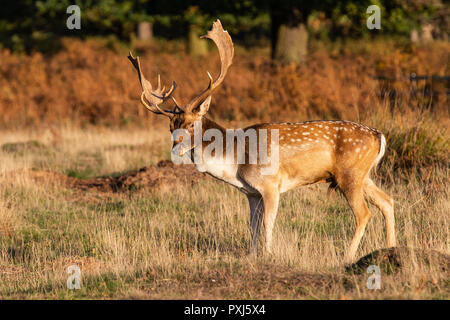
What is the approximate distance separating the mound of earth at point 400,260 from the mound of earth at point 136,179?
4.83 metres

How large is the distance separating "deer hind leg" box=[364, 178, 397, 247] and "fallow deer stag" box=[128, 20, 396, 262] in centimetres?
1

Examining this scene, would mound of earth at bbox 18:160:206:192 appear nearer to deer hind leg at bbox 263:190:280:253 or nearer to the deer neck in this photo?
the deer neck

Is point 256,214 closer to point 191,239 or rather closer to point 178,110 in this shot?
point 191,239

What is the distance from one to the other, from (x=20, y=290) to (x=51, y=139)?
10097mm

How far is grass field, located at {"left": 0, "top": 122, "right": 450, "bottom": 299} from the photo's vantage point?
607 cm

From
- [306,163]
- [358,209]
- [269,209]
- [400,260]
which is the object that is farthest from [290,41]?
[400,260]

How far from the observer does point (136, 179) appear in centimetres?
1120

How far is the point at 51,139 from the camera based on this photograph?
16234 millimetres

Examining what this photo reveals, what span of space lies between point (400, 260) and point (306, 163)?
5.28ft
